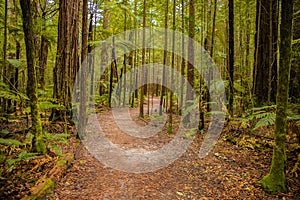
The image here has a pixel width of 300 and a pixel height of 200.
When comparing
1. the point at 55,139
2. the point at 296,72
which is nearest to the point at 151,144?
the point at 55,139

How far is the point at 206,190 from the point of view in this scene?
3.93 metres

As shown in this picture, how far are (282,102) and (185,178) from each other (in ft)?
7.97

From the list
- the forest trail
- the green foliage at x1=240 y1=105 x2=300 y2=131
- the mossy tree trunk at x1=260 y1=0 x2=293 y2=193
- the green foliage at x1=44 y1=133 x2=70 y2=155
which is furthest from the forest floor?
the green foliage at x1=240 y1=105 x2=300 y2=131

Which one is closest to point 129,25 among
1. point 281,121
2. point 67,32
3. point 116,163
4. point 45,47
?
point 45,47

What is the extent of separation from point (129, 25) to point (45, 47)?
23.7ft

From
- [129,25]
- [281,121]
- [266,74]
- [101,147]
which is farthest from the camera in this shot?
[129,25]

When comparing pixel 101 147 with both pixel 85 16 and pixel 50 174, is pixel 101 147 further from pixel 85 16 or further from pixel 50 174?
pixel 85 16

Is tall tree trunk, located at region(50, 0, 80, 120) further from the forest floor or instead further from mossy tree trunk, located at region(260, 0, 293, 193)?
mossy tree trunk, located at region(260, 0, 293, 193)

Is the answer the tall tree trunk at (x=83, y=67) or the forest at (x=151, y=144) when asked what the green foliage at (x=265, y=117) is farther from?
the tall tree trunk at (x=83, y=67)

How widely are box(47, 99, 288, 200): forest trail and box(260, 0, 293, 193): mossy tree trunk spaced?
0.94 ft

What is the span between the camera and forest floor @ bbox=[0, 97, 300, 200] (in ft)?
11.8

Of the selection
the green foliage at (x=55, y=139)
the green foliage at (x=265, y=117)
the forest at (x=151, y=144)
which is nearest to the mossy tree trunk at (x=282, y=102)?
the forest at (x=151, y=144)

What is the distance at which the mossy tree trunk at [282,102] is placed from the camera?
352 cm

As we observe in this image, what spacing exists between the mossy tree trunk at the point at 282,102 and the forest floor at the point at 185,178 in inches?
A: 8.2
